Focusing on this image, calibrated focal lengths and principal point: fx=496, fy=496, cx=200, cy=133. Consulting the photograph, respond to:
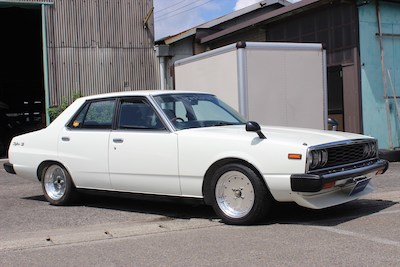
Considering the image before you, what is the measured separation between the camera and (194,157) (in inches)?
233

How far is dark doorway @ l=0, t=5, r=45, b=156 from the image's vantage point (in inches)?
829

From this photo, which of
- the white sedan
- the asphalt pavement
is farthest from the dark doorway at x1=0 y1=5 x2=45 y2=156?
the asphalt pavement

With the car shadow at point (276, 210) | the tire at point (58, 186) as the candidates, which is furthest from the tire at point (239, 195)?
the tire at point (58, 186)

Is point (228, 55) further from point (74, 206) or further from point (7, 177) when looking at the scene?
point (7, 177)

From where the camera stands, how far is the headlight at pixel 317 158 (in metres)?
5.30

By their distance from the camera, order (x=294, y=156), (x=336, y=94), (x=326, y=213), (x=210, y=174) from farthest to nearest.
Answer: (x=336, y=94)
(x=326, y=213)
(x=210, y=174)
(x=294, y=156)

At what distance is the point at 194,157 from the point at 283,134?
1086 mm

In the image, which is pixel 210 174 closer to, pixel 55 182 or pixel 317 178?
pixel 317 178

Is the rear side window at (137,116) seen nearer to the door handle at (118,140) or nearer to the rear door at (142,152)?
the rear door at (142,152)

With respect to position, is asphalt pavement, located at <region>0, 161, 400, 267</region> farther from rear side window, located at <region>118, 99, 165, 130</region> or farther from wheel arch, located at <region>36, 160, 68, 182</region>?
rear side window, located at <region>118, 99, 165, 130</region>

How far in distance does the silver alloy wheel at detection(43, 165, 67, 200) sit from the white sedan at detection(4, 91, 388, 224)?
0.05ft

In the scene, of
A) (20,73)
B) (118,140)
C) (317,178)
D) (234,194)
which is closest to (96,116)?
(118,140)

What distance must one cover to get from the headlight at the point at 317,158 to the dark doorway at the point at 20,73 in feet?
53.6

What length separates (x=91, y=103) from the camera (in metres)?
7.15
